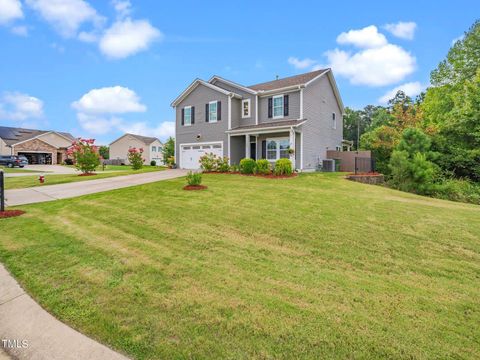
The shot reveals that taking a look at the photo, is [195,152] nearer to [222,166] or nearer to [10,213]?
[222,166]

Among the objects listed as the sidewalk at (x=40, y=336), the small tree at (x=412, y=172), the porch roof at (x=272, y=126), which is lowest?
the sidewalk at (x=40, y=336)

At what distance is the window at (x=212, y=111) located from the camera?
21.5 metres

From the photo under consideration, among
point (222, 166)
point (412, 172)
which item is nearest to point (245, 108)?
point (222, 166)

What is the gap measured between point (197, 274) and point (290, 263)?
4.92 ft

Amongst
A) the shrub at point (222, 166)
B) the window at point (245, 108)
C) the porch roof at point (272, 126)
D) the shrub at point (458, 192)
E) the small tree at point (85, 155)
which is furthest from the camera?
the window at point (245, 108)

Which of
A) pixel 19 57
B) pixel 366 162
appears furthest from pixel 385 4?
pixel 19 57

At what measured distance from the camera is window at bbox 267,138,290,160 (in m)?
18.8

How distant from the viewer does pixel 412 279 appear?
12.3 ft

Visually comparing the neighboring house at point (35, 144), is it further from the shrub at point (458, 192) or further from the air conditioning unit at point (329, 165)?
the shrub at point (458, 192)

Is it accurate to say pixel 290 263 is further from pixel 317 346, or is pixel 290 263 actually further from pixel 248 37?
pixel 248 37

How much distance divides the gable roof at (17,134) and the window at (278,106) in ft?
147

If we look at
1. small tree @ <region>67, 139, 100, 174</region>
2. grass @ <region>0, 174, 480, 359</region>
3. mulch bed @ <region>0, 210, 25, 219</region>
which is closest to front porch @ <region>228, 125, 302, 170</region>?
small tree @ <region>67, 139, 100, 174</region>

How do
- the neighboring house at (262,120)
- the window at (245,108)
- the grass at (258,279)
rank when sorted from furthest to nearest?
1. the window at (245,108)
2. the neighboring house at (262,120)
3. the grass at (258,279)

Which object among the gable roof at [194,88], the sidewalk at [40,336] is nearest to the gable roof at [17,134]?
the gable roof at [194,88]
